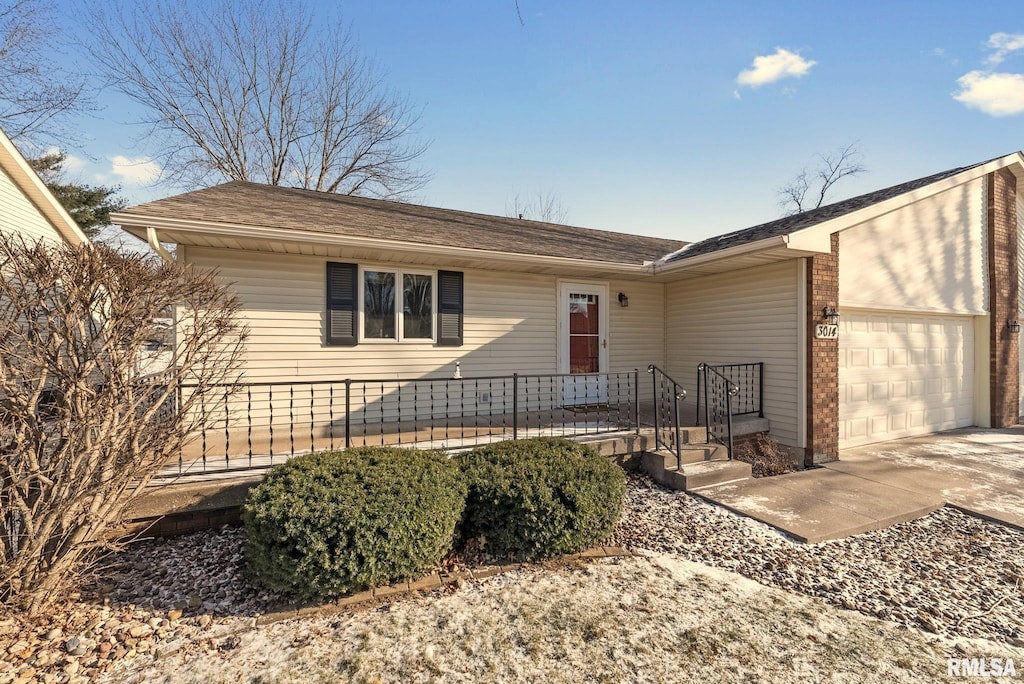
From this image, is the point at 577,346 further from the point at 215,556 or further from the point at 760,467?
the point at 215,556

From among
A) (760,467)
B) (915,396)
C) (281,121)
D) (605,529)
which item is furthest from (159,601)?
(281,121)

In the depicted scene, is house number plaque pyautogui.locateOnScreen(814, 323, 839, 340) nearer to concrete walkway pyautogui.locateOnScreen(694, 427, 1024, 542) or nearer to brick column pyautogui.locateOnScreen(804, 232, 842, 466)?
brick column pyautogui.locateOnScreen(804, 232, 842, 466)

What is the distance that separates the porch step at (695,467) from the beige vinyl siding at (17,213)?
10.8 metres

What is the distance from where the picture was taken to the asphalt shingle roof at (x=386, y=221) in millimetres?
5414

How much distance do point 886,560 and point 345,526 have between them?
4.07 meters

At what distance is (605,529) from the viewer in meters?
3.69

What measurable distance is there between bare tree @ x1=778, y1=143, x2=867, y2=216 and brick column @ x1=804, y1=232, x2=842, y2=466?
814 inches

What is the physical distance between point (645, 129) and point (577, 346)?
5.56 metres

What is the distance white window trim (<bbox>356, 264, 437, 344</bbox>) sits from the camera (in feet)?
20.8

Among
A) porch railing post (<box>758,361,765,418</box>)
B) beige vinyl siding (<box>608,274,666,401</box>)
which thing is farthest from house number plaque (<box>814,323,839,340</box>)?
beige vinyl siding (<box>608,274,666,401</box>)

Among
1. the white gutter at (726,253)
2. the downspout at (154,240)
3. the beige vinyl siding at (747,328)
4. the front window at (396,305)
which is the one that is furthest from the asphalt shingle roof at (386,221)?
the beige vinyl siding at (747,328)

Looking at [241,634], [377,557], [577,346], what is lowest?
[241,634]

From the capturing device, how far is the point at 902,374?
7473 millimetres

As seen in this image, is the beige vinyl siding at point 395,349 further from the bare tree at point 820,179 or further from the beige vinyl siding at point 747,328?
the bare tree at point 820,179
